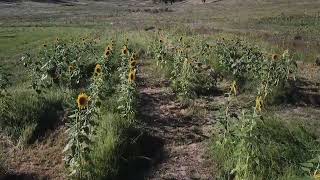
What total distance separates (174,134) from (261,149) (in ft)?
6.83

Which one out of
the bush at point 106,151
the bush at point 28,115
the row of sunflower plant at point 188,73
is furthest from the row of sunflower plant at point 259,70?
the bush at point 28,115

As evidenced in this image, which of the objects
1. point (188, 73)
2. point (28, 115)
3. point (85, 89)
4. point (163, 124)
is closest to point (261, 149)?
point (163, 124)

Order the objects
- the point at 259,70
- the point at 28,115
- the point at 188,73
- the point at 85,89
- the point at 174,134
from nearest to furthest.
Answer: the point at 174,134
the point at 28,115
the point at 85,89
the point at 188,73
the point at 259,70

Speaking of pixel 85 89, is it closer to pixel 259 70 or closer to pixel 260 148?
pixel 259 70

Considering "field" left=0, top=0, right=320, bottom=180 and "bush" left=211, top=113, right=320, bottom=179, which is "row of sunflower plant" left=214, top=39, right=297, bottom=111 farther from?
"bush" left=211, top=113, right=320, bottom=179

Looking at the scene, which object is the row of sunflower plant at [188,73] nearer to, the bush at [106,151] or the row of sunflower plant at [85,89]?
the row of sunflower plant at [85,89]

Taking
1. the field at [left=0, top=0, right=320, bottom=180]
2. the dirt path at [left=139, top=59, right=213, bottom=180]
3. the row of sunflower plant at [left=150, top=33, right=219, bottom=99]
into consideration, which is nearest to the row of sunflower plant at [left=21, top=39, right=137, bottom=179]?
the field at [left=0, top=0, right=320, bottom=180]

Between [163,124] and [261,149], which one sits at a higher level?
[261,149]

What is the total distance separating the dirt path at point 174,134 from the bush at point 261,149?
0.36 metres

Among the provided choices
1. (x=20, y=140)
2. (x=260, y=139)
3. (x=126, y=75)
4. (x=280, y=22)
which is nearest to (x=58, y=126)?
(x=20, y=140)

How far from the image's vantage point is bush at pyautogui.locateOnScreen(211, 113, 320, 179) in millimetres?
6652

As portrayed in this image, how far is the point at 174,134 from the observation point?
873 cm

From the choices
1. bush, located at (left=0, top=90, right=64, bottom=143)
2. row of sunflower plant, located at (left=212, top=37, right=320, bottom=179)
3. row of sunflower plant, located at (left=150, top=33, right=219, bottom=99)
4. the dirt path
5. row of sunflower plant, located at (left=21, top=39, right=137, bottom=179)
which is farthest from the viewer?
row of sunflower plant, located at (left=150, top=33, right=219, bottom=99)

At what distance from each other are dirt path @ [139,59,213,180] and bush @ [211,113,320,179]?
14.4 inches
